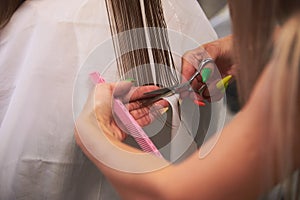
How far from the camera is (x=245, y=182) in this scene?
56 centimetres

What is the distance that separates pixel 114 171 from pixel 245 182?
7.8 inches

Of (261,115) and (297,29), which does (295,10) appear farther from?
(261,115)

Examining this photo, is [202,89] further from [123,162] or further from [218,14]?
[218,14]

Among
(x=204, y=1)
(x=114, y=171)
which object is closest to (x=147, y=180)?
(x=114, y=171)

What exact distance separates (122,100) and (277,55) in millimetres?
324

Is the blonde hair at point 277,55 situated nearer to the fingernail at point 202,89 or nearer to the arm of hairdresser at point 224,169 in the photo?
the arm of hairdresser at point 224,169

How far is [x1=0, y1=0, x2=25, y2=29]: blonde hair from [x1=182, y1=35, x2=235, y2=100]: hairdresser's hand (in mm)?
362

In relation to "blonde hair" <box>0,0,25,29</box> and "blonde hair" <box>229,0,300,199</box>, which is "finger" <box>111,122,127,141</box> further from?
"blonde hair" <box>0,0,25,29</box>

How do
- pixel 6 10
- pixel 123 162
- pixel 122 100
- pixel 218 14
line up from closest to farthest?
pixel 123 162 → pixel 122 100 → pixel 6 10 → pixel 218 14

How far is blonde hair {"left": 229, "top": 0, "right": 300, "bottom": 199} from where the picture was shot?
508 millimetres

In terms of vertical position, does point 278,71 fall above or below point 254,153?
above

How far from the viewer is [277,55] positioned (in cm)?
52

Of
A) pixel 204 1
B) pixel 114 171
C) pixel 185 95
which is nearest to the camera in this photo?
pixel 114 171

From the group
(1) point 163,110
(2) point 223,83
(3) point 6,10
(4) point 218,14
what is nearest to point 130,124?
(1) point 163,110
